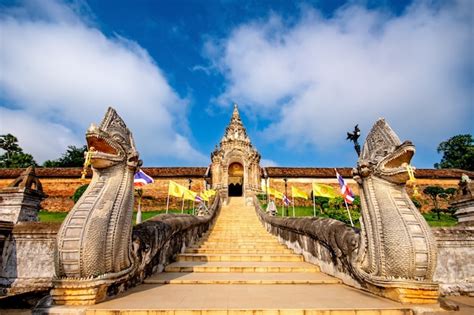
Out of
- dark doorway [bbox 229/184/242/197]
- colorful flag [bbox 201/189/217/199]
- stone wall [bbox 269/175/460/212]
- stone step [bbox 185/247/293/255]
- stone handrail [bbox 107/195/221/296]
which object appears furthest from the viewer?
dark doorway [bbox 229/184/242/197]

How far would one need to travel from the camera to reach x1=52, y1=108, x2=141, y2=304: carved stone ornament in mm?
2969

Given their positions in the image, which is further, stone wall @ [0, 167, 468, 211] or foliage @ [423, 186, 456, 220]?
stone wall @ [0, 167, 468, 211]

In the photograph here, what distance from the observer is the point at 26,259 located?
18.5 ft

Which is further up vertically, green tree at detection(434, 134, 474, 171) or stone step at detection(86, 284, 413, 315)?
green tree at detection(434, 134, 474, 171)

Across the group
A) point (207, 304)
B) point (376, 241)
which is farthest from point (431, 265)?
point (207, 304)

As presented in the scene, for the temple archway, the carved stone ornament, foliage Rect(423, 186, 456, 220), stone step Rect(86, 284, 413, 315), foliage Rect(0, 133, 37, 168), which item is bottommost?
stone step Rect(86, 284, 413, 315)

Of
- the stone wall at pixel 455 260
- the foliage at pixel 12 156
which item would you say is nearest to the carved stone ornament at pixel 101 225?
the stone wall at pixel 455 260

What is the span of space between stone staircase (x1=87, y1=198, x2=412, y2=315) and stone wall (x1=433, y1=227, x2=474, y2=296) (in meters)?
2.73

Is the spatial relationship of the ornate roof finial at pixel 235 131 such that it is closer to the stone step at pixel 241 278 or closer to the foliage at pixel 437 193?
the foliage at pixel 437 193

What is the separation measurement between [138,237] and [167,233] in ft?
3.60

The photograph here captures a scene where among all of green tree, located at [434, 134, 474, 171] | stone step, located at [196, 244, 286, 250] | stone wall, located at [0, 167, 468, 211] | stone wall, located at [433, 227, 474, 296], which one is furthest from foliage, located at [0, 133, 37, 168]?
green tree, located at [434, 134, 474, 171]

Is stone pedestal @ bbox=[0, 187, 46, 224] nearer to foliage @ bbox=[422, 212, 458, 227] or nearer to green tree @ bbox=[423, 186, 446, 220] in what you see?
foliage @ bbox=[422, 212, 458, 227]

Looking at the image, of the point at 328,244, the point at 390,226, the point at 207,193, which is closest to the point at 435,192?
the point at 207,193

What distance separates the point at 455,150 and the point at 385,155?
190 ft
